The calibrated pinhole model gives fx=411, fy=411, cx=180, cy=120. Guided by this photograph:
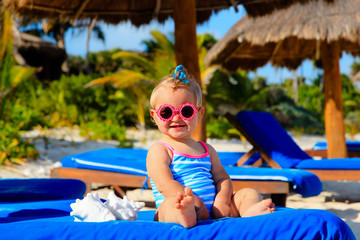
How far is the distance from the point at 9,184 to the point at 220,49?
5.00 meters

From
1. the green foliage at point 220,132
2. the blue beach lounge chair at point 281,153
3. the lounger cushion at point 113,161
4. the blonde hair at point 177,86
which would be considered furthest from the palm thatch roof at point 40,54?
the blonde hair at point 177,86

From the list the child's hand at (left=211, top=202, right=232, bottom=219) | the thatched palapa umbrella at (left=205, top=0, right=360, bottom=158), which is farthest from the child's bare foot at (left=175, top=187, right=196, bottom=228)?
the thatched palapa umbrella at (left=205, top=0, right=360, bottom=158)

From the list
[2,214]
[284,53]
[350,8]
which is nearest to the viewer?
[2,214]

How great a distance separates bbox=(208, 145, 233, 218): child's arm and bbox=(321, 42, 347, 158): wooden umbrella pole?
4.52 meters

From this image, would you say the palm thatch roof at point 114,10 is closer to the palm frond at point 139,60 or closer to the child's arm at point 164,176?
the child's arm at point 164,176

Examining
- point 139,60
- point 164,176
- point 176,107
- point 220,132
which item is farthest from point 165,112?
point 139,60

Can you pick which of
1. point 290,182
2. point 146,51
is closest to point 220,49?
point 290,182

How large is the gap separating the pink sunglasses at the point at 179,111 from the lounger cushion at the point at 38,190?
4.49 feet

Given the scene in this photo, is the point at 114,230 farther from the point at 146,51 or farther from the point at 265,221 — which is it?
the point at 146,51

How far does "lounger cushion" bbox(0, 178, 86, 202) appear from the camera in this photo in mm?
2869

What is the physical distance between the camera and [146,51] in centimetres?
1941

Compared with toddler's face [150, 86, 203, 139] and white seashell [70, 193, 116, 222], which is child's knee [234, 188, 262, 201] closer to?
toddler's face [150, 86, 203, 139]

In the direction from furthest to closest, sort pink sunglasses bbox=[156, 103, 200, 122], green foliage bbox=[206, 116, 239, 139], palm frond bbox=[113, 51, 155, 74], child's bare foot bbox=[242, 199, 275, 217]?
palm frond bbox=[113, 51, 155, 74] < green foliage bbox=[206, 116, 239, 139] < pink sunglasses bbox=[156, 103, 200, 122] < child's bare foot bbox=[242, 199, 275, 217]

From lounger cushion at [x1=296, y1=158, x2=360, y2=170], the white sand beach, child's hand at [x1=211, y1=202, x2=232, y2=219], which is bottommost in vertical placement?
the white sand beach
